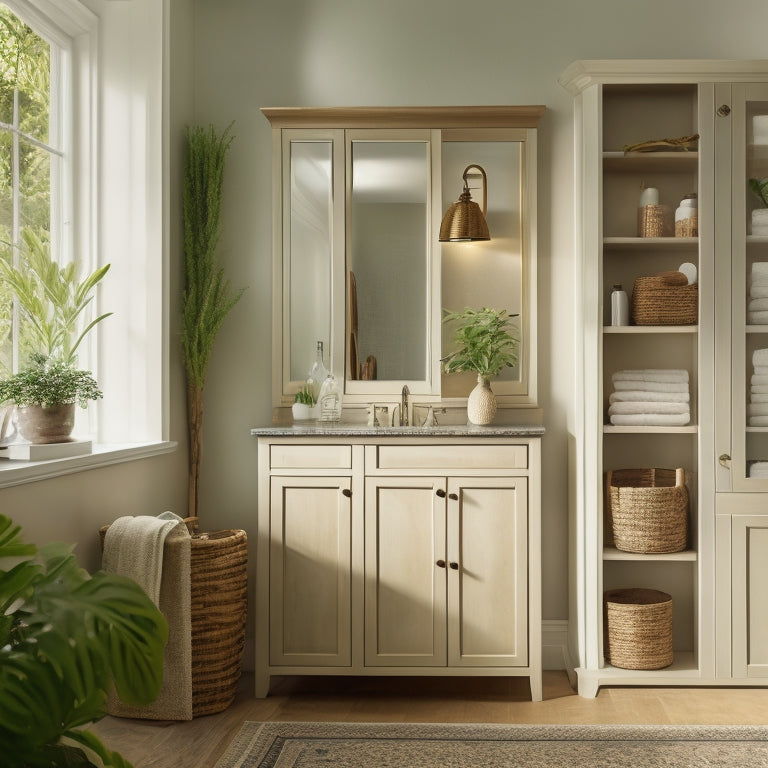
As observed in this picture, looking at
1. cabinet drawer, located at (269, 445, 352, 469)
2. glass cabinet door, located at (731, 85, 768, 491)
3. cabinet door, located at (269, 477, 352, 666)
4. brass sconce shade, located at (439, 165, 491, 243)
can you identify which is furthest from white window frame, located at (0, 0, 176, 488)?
glass cabinet door, located at (731, 85, 768, 491)

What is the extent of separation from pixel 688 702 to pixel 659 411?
103 centimetres

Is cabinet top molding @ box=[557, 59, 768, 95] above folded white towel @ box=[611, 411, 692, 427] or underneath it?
above

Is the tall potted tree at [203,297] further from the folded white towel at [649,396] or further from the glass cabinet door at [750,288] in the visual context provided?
the glass cabinet door at [750,288]

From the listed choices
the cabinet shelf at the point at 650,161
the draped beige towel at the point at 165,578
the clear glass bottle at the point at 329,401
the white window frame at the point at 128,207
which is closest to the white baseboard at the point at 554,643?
the clear glass bottle at the point at 329,401

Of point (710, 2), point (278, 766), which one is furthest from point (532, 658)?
point (710, 2)

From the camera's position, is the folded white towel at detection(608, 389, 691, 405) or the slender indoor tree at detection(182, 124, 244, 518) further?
the slender indoor tree at detection(182, 124, 244, 518)

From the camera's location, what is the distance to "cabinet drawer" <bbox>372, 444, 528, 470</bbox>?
2.94 meters

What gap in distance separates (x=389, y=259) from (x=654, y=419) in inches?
47.2

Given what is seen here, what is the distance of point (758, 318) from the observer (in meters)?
2.99

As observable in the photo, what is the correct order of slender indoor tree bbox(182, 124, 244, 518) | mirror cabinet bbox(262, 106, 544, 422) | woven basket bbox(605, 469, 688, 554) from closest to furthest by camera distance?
1. woven basket bbox(605, 469, 688, 554)
2. slender indoor tree bbox(182, 124, 244, 518)
3. mirror cabinet bbox(262, 106, 544, 422)

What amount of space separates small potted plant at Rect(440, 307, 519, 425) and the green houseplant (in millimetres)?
1994

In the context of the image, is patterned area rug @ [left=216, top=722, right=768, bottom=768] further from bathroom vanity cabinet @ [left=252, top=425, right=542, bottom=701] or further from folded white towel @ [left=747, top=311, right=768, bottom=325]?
folded white towel @ [left=747, top=311, right=768, bottom=325]

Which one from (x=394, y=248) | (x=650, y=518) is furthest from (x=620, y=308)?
(x=394, y=248)

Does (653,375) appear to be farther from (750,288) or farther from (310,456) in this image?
(310,456)
